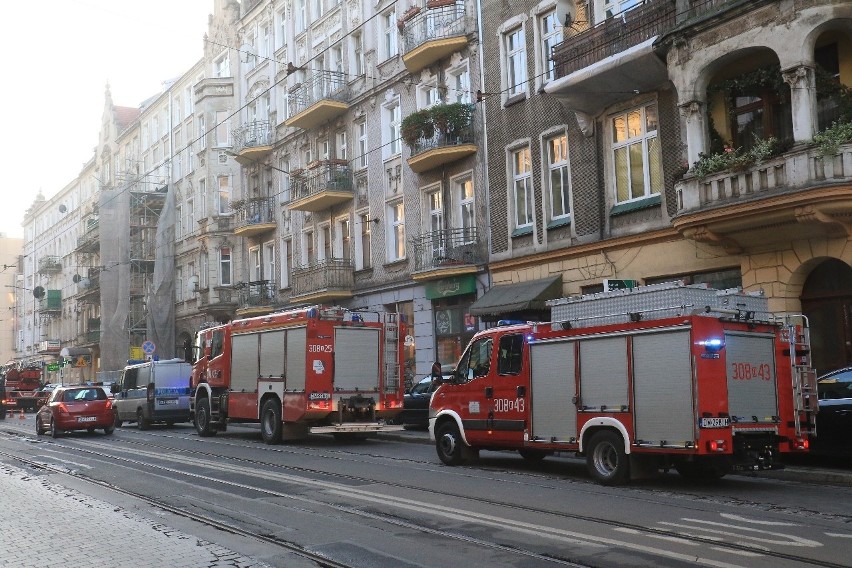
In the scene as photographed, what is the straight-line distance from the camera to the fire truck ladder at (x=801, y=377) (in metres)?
12.9

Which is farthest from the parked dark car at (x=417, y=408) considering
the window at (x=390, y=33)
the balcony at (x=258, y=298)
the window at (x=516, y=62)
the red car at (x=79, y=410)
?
the balcony at (x=258, y=298)

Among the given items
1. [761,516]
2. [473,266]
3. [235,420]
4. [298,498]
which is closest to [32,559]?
[298,498]

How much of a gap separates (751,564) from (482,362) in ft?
27.5

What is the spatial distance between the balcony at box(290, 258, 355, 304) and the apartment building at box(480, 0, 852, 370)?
8.77 m

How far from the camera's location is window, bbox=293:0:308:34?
38.2 m

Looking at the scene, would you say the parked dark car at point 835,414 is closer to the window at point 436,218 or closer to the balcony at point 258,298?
the window at point 436,218

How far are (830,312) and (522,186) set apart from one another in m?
10.1

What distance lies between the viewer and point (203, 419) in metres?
25.1

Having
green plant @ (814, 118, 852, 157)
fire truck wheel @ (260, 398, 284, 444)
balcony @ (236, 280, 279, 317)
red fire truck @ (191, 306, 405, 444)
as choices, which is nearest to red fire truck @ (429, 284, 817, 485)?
green plant @ (814, 118, 852, 157)

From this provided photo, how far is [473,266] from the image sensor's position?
27016mm

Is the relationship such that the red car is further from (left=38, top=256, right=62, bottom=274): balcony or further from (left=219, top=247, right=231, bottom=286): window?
(left=38, top=256, right=62, bottom=274): balcony

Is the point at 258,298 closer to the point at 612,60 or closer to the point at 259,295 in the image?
the point at 259,295

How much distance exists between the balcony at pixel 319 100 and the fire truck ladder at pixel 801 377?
2388 centimetres

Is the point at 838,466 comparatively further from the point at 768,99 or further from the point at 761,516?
the point at 768,99
